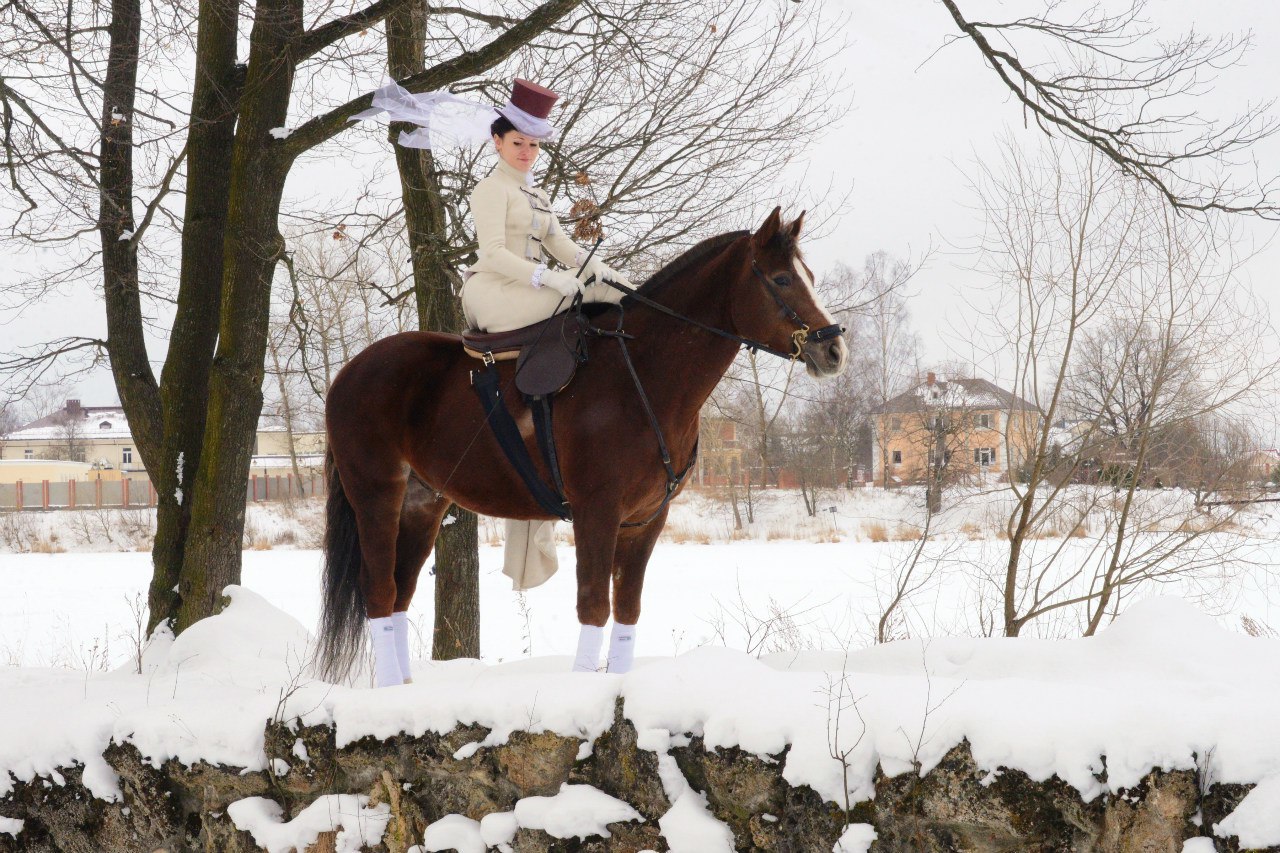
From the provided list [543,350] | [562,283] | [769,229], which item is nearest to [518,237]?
[562,283]

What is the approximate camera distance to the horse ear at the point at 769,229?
3494 millimetres

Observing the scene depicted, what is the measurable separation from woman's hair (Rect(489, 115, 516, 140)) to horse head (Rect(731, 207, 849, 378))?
3.92 ft

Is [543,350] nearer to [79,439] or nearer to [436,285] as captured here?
[436,285]

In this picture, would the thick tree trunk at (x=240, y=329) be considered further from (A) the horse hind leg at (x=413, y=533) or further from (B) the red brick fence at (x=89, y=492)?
(B) the red brick fence at (x=89, y=492)

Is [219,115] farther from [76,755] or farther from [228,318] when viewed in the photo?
[76,755]

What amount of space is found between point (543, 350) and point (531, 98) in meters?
1.06

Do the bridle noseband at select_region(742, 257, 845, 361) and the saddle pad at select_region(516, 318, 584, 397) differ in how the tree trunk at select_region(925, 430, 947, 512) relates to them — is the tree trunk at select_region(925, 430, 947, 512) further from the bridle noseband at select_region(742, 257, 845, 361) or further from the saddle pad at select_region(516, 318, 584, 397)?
the saddle pad at select_region(516, 318, 584, 397)

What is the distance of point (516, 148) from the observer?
407 cm

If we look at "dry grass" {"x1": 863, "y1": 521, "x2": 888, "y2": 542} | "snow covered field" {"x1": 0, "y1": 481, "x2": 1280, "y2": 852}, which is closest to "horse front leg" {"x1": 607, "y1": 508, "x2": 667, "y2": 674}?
"snow covered field" {"x1": 0, "y1": 481, "x2": 1280, "y2": 852}

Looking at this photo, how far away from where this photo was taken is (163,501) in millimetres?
6504

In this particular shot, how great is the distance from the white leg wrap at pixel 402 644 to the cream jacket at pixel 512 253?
1.42 m

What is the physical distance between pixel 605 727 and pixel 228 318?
4.18 meters

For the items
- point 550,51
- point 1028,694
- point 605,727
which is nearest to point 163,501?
point 550,51

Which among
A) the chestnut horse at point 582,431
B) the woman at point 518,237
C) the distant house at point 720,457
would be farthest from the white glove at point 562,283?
the distant house at point 720,457
